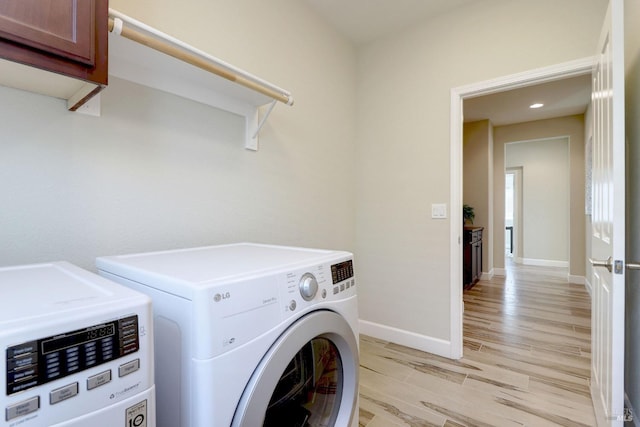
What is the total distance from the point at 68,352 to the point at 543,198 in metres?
7.68

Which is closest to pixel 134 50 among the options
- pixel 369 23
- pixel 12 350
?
pixel 12 350

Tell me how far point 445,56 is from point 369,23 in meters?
0.64

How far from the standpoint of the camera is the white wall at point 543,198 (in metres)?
6.11

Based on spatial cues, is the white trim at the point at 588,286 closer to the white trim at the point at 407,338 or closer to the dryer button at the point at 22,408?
the white trim at the point at 407,338

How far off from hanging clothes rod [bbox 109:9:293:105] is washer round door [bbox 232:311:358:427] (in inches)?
39.6

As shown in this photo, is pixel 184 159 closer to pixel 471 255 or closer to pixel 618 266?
pixel 618 266

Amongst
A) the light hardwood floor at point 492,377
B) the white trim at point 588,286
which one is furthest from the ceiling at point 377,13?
the white trim at point 588,286

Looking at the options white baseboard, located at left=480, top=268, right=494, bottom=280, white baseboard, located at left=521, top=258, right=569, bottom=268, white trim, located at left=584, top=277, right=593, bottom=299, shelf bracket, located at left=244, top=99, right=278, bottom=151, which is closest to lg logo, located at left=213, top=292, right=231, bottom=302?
shelf bracket, located at left=244, top=99, right=278, bottom=151

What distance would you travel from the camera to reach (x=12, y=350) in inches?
17.5

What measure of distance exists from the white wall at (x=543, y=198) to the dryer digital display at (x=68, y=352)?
7094mm

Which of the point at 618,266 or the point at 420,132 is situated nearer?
the point at 618,266

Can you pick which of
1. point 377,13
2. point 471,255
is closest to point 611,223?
point 377,13

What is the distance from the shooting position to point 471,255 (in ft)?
14.6

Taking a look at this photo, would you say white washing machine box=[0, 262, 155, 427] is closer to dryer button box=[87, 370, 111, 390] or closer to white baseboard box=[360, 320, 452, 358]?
dryer button box=[87, 370, 111, 390]
